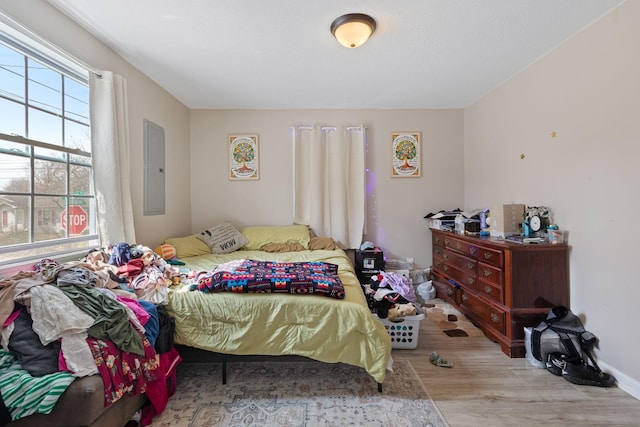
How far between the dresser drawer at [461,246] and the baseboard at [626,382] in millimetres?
1098

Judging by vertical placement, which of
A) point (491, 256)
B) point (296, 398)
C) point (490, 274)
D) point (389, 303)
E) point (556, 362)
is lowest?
point (296, 398)

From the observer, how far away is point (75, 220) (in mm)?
2080

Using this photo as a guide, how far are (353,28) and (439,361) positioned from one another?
2471mm

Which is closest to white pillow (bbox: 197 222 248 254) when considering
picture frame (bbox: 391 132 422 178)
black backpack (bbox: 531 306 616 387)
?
picture frame (bbox: 391 132 422 178)

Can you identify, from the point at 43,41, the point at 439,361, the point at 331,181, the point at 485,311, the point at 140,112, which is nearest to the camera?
the point at 43,41

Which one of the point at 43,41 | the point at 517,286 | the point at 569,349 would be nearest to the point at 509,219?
the point at 517,286

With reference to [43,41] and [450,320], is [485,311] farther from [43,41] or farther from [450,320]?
[43,41]

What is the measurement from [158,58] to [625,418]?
407cm

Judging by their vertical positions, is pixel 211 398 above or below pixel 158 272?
below

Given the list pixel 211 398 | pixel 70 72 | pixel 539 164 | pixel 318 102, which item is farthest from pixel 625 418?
pixel 70 72

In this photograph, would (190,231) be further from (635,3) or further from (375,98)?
(635,3)

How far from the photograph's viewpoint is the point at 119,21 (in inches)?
76.0

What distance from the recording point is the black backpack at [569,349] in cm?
181

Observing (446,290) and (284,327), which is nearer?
(284,327)
